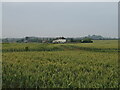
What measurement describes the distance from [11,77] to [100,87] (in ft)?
4.96

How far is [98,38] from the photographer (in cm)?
2466

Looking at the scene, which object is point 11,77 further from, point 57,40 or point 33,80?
point 57,40

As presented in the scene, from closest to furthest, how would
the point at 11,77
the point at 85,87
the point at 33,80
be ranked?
1. the point at 85,87
2. the point at 33,80
3. the point at 11,77

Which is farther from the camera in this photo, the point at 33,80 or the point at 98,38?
the point at 98,38

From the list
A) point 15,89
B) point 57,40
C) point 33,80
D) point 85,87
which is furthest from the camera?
point 57,40

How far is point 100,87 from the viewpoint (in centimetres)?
198

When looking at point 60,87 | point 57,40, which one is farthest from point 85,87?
point 57,40

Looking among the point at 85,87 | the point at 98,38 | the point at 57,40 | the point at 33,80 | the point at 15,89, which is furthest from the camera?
the point at 98,38

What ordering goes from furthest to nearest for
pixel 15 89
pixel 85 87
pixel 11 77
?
pixel 11 77
pixel 15 89
pixel 85 87

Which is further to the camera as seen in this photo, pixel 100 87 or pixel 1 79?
pixel 1 79

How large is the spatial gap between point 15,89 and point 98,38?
23.9 meters

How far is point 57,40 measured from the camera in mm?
22609

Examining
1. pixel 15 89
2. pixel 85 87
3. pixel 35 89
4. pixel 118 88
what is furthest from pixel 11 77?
pixel 118 88

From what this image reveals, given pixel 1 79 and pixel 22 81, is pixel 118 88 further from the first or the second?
pixel 1 79
